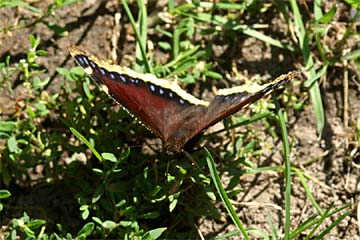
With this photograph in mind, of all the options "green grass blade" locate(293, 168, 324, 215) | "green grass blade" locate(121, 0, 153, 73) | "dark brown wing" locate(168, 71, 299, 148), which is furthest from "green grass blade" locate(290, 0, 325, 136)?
"green grass blade" locate(121, 0, 153, 73)

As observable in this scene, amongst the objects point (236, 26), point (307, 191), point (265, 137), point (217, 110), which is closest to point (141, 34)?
point (236, 26)

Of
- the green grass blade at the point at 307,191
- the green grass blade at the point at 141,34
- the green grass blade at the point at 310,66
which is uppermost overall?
the green grass blade at the point at 141,34

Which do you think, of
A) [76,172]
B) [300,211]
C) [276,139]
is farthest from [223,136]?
[76,172]

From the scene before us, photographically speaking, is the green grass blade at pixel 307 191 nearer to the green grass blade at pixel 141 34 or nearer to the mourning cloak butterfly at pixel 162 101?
the mourning cloak butterfly at pixel 162 101

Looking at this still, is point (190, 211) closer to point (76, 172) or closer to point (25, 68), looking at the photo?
point (76, 172)

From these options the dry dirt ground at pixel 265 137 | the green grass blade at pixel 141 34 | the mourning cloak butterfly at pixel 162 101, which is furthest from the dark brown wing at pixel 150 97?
the dry dirt ground at pixel 265 137

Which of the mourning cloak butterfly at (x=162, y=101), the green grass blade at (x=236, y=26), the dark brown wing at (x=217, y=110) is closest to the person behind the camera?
the dark brown wing at (x=217, y=110)

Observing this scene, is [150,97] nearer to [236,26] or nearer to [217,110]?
[217,110]

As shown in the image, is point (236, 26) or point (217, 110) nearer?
point (217, 110)
